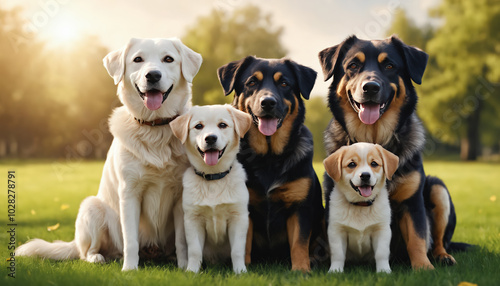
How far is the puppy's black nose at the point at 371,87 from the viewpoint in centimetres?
385

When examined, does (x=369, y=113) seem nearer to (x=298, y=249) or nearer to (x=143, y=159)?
(x=298, y=249)

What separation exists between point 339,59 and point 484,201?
750 cm

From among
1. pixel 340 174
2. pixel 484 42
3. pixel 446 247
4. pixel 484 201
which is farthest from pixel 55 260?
pixel 484 42

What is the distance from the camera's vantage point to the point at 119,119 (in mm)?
4250

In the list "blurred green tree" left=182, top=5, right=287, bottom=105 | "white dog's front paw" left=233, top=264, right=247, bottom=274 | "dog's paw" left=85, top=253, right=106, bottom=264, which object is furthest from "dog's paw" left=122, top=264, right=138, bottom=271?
"blurred green tree" left=182, top=5, right=287, bottom=105

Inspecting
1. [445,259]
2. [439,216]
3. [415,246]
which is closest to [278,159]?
[415,246]

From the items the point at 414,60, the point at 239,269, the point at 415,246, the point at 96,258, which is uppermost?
the point at 414,60

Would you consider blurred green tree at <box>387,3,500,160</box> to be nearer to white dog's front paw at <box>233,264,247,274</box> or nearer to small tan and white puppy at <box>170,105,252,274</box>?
small tan and white puppy at <box>170,105,252,274</box>

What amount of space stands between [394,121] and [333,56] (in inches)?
33.2

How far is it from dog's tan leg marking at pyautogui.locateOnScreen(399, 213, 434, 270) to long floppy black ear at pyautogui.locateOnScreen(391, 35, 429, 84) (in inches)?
49.2

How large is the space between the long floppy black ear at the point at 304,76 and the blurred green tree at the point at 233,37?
18366 millimetres

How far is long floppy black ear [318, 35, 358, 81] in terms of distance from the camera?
434cm

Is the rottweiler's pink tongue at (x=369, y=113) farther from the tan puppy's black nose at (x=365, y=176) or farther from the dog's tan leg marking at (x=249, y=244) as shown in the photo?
the dog's tan leg marking at (x=249, y=244)

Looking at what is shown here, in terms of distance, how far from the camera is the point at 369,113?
13.3ft
